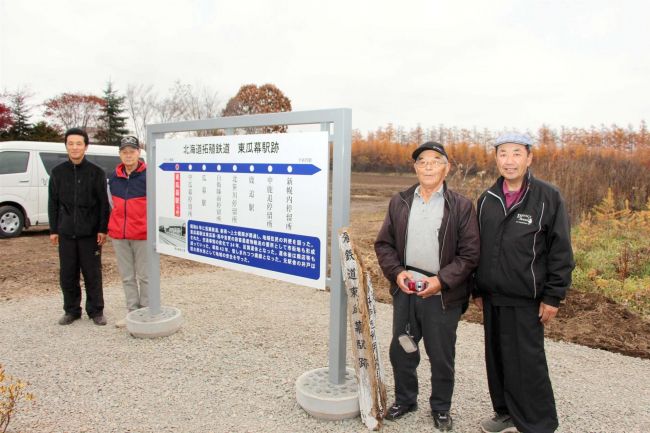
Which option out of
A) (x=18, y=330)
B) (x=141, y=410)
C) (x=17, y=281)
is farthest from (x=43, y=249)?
(x=141, y=410)

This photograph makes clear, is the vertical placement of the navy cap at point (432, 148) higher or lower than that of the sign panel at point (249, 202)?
higher

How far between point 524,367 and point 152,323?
3.11 meters

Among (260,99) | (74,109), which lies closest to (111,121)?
(74,109)

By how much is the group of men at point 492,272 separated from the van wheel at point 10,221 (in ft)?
31.1

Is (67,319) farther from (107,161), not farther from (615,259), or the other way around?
(107,161)

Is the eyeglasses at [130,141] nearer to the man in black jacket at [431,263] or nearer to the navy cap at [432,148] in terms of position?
the man in black jacket at [431,263]

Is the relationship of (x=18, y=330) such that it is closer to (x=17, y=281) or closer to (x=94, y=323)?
(x=94, y=323)

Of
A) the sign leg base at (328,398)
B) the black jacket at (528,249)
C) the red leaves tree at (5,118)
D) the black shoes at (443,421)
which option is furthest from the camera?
the red leaves tree at (5,118)

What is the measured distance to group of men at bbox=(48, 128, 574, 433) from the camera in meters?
2.58

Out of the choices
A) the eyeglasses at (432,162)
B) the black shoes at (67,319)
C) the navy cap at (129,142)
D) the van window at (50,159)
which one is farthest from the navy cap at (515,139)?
the van window at (50,159)

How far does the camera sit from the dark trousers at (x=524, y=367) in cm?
266

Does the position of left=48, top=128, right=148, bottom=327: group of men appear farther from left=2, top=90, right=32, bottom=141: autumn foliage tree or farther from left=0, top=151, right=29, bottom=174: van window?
left=2, top=90, right=32, bottom=141: autumn foliage tree

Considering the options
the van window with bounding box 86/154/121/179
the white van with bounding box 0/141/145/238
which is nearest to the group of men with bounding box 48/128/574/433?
the white van with bounding box 0/141/145/238

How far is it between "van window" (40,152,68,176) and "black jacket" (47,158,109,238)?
20.0 ft
